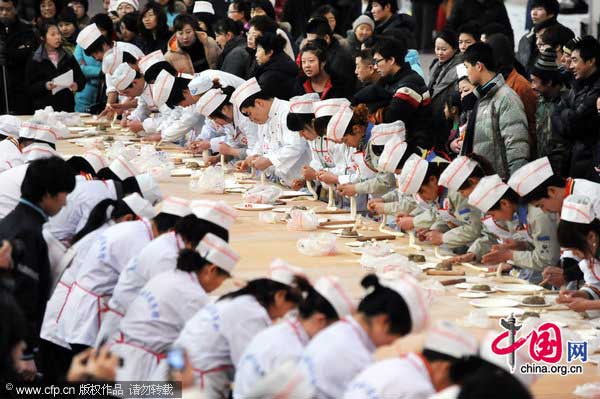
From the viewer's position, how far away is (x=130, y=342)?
4754 millimetres

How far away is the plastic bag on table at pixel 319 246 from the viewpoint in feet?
19.8

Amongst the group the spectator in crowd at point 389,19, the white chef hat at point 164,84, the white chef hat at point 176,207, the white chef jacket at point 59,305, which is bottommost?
the white chef jacket at point 59,305

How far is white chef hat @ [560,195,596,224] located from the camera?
17.2ft

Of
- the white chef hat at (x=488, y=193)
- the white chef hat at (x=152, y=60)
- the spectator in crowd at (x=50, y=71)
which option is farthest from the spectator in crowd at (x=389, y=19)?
the white chef hat at (x=488, y=193)

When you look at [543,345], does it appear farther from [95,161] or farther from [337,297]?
[95,161]

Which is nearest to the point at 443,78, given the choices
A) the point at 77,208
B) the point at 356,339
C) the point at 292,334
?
the point at 77,208

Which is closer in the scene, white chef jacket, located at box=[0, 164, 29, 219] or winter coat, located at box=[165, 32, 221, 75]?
white chef jacket, located at box=[0, 164, 29, 219]

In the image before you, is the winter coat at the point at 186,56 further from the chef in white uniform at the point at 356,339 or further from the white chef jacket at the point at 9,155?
the chef in white uniform at the point at 356,339

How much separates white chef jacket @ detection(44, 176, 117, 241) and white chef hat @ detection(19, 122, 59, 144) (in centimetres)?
129

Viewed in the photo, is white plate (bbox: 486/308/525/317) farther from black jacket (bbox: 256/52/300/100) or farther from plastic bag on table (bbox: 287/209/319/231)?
black jacket (bbox: 256/52/300/100)

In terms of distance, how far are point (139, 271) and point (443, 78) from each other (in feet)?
11.9

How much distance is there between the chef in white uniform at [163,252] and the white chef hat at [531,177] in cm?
136

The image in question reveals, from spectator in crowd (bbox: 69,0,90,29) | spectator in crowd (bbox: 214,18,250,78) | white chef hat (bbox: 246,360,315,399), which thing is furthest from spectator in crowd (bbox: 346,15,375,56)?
white chef hat (bbox: 246,360,315,399)

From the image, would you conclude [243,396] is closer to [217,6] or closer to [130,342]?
[130,342]
